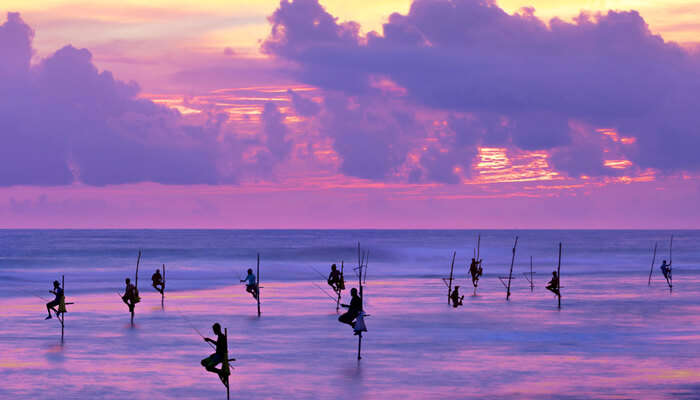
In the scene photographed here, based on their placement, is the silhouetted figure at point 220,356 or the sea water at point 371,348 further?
the sea water at point 371,348

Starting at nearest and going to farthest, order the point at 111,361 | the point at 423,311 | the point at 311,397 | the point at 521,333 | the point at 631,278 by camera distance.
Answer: the point at 311,397 → the point at 111,361 → the point at 521,333 → the point at 423,311 → the point at 631,278

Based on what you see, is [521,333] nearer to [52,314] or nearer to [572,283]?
[52,314]

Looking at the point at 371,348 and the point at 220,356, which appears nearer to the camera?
the point at 220,356

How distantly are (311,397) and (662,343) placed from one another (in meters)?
13.7

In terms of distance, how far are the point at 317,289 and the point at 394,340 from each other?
87.6 ft

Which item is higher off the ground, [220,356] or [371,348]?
[220,356]

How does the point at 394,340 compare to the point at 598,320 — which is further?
the point at 598,320

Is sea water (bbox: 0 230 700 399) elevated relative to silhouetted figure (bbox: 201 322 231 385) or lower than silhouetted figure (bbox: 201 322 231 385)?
lower

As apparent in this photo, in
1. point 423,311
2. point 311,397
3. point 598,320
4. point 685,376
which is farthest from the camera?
point 423,311

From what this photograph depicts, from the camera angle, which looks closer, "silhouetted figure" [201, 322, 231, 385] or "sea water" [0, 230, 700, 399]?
"silhouetted figure" [201, 322, 231, 385]

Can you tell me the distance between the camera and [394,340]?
30.3 m

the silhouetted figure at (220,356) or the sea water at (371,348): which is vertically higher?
the silhouetted figure at (220,356)

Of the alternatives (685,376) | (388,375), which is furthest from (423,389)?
(685,376)

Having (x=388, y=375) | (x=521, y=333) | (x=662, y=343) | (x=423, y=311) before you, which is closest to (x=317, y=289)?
(x=423, y=311)
